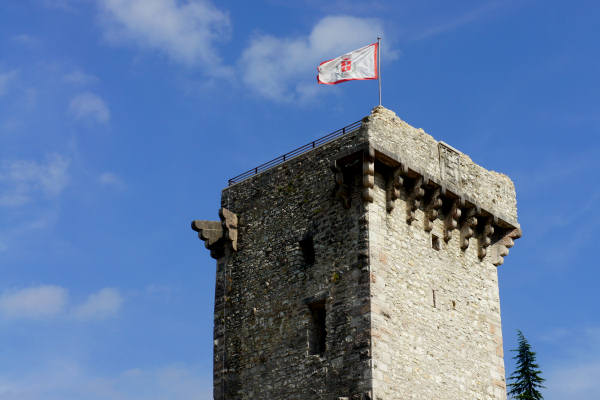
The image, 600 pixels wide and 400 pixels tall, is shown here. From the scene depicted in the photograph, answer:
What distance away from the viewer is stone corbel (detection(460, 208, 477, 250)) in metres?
28.6

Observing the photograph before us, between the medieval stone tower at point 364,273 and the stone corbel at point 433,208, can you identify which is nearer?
the medieval stone tower at point 364,273

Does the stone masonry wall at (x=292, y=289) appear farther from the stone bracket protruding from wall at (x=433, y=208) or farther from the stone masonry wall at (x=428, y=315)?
the stone bracket protruding from wall at (x=433, y=208)

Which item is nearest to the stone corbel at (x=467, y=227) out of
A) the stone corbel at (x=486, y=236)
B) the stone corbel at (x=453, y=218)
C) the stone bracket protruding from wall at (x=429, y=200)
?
the stone bracket protruding from wall at (x=429, y=200)

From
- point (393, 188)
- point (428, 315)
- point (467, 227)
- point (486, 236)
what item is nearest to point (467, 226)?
point (467, 227)

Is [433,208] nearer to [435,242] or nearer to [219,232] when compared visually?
[435,242]

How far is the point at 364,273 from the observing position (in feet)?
83.1

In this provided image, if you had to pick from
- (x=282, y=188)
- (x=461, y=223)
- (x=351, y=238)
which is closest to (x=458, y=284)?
(x=461, y=223)

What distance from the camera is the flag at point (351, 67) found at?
2852cm

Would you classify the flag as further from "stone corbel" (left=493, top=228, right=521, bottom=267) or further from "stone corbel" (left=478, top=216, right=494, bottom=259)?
"stone corbel" (left=493, top=228, right=521, bottom=267)

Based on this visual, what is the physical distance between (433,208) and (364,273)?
3.39 meters

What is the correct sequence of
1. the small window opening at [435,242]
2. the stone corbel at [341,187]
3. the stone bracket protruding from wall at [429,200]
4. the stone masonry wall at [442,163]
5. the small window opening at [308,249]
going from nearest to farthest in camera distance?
the stone bracket protruding from wall at [429,200], the stone corbel at [341,187], the stone masonry wall at [442,163], the small window opening at [308,249], the small window opening at [435,242]

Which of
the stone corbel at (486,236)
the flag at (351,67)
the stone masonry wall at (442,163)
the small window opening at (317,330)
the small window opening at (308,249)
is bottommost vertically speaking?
the small window opening at (317,330)

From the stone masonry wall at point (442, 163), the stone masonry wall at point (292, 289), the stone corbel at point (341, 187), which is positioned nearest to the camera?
the stone masonry wall at point (292, 289)

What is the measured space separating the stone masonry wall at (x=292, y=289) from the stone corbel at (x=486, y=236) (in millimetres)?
4842
